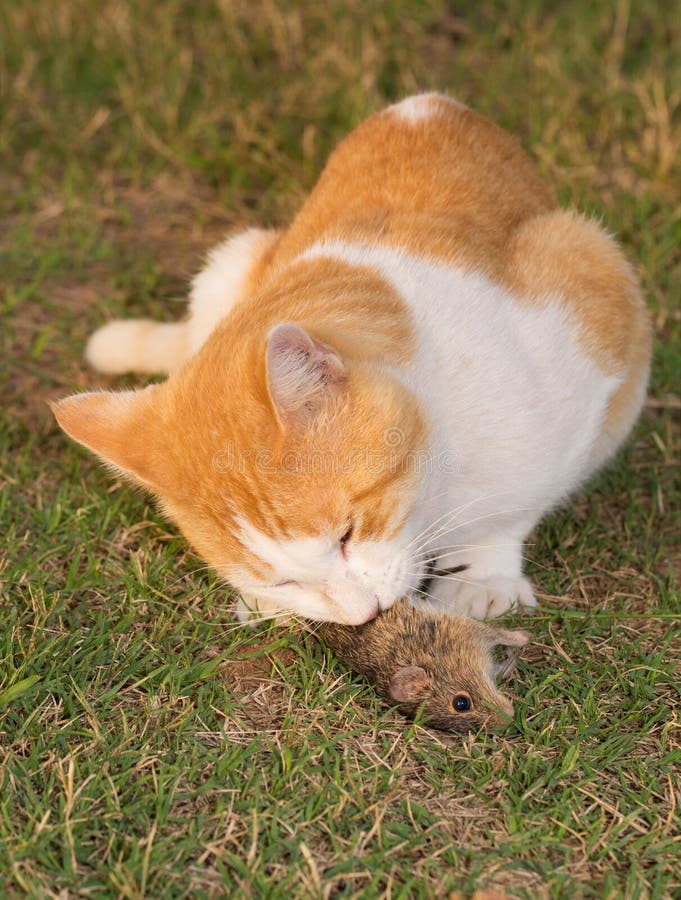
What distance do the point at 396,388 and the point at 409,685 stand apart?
71 cm

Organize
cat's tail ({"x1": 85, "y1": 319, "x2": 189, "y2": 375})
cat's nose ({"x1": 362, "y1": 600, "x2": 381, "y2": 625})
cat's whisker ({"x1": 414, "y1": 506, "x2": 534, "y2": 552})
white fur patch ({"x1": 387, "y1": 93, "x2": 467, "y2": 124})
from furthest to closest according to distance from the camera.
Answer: cat's tail ({"x1": 85, "y1": 319, "x2": 189, "y2": 375}) < white fur patch ({"x1": 387, "y1": 93, "x2": 467, "y2": 124}) < cat's whisker ({"x1": 414, "y1": 506, "x2": 534, "y2": 552}) < cat's nose ({"x1": 362, "y1": 600, "x2": 381, "y2": 625})

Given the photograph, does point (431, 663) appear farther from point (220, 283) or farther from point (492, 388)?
point (220, 283)

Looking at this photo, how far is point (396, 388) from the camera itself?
8.19 ft

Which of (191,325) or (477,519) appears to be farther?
(191,325)

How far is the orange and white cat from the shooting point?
7.89 feet

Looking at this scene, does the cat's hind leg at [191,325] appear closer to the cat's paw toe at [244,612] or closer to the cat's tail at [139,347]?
the cat's tail at [139,347]

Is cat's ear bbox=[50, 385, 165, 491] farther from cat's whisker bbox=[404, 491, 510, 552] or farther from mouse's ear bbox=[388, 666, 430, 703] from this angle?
mouse's ear bbox=[388, 666, 430, 703]

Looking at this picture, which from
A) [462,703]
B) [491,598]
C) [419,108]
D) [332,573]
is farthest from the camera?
[419,108]

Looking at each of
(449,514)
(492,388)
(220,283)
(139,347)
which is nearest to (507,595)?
(449,514)

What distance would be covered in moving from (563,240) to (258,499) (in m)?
1.31

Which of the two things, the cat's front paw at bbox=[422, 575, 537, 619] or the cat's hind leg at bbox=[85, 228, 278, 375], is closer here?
the cat's front paw at bbox=[422, 575, 537, 619]

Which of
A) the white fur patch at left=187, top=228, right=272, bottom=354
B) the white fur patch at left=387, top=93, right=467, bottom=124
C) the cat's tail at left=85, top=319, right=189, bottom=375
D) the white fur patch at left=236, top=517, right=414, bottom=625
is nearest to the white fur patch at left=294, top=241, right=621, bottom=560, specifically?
the white fur patch at left=236, top=517, right=414, bottom=625

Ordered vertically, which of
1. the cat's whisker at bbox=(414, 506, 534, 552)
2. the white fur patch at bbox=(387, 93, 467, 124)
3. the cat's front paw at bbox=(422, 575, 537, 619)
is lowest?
the cat's front paw at bbox=(422, 575, 537, 619)

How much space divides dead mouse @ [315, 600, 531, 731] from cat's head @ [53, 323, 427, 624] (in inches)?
5.2
